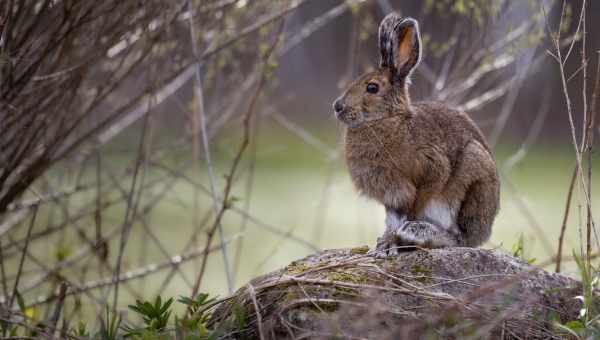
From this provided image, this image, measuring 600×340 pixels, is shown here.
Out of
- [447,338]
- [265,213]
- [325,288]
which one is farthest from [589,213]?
[265,213]

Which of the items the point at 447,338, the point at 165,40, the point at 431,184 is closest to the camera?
the point at 447,338

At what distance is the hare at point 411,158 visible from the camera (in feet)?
11.3

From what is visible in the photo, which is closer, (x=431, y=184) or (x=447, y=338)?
(x=447, y=338)

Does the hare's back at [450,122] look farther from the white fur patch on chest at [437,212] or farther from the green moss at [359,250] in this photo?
the green moss at [359,250]

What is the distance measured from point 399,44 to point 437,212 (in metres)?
0.75

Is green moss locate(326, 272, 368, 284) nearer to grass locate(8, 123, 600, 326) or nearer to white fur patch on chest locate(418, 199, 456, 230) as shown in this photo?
white fur patch on chest locate(418, 199, 456, 230)

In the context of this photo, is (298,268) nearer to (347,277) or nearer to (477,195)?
(347,277)

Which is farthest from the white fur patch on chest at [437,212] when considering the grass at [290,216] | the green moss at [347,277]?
the grass at [290,216]

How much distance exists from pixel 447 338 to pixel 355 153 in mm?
1124

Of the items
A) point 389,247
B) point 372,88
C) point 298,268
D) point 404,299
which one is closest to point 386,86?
point 372,88

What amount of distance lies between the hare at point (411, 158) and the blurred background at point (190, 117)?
256mm

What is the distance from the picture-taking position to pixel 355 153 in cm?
361

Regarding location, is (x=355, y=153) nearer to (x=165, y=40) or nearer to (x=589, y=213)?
(x=589, y=213)

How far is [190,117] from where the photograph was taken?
14.5 ft
